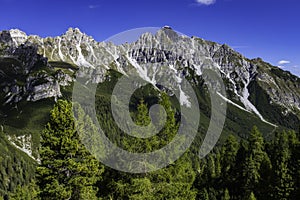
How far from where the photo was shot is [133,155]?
2856 cm

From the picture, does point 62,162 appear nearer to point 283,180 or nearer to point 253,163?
point 283,180

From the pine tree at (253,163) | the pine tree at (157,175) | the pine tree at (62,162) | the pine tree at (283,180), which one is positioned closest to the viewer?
the pine tree at (62,162)

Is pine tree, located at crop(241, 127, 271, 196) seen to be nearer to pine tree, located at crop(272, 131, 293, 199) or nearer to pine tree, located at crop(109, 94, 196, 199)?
pine tree, located at crop(272, 131, 293, 199)

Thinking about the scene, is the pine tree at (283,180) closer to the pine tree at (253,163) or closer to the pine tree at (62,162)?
the pine tree at (253,163)

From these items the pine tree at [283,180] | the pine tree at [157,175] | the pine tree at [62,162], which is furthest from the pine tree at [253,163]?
the pine tree at [62,162]

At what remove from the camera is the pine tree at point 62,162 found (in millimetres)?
24125

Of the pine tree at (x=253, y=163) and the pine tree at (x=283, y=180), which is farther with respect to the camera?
the pine tree at (x=253, y=163)

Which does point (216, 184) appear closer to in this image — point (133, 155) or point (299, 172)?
point (299, 172)

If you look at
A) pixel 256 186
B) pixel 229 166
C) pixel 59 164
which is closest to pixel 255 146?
pixel 256 186

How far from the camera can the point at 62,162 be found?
2414 cm

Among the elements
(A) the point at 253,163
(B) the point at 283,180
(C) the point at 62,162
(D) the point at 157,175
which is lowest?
(B) the point at 283,180

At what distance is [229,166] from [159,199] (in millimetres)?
43592

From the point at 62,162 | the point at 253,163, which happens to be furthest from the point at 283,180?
the point at 62,162

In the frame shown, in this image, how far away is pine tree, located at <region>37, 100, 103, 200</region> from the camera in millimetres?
24125
